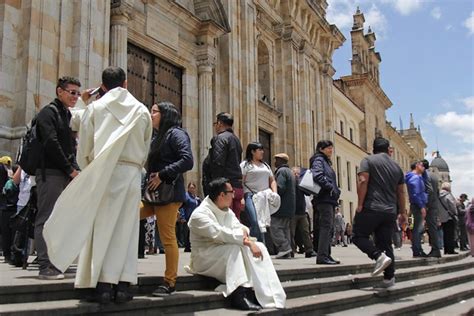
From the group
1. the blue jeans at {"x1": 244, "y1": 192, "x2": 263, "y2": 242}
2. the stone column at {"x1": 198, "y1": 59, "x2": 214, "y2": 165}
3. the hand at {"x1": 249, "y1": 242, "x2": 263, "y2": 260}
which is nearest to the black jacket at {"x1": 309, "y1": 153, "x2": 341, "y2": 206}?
the blue jeans at {"x1": 244, "y1": 192, "x2": 263, "y2": 242}

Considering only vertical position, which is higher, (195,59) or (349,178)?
(195,59)

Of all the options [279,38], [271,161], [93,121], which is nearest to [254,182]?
[93,121]

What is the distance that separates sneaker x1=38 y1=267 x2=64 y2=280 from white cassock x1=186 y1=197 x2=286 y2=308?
1.41 meters

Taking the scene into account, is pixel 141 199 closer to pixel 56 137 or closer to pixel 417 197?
pixel 56 137

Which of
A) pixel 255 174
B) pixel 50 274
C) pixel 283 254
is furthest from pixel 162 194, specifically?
pixel 283 254

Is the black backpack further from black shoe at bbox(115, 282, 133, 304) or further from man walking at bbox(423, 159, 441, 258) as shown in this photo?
man walking at bbox(423, 159, 441, 258)

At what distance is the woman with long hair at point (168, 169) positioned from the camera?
15.6 ft

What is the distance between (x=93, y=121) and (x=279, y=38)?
18282 millimetres

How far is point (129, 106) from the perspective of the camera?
14.7ft

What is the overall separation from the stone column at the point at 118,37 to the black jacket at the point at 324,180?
19.6 feet

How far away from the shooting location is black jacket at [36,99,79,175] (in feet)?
16.9

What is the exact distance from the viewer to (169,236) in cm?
482

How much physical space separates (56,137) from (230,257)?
2.14 meters

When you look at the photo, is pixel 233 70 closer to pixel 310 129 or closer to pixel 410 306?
pixel 310 129
